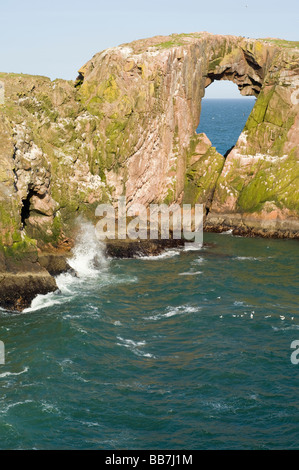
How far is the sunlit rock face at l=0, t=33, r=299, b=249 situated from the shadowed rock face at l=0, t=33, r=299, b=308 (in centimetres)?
13

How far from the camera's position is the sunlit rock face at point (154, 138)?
67.4 m

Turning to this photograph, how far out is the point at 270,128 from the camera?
8431 centimetres

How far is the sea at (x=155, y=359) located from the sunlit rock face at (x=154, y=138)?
849 centimetres

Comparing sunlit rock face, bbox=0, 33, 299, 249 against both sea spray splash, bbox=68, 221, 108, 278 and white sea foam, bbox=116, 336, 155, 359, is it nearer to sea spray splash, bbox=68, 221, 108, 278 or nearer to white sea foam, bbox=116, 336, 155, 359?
sea spray splash, bbox=68, 221, 108, 278

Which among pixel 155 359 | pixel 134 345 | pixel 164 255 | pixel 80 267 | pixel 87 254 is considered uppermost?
pixel 87 254

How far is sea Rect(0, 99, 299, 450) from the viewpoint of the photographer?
1470 inches

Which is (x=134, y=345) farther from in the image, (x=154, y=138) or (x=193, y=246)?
(x=154, y=138)

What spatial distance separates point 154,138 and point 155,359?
39160mm

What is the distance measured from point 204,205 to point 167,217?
19.6 ft

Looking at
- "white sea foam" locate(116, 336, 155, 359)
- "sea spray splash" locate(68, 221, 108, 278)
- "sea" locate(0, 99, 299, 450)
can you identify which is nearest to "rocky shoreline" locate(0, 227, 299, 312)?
"sea spray splash" locate(68, 221, 108, 278)

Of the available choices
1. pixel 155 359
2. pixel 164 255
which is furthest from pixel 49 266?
pixel 155 359

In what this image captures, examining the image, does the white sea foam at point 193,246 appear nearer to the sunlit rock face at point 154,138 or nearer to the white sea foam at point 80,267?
the sunlit rock face at point 154,138

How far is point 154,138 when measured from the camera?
262ft

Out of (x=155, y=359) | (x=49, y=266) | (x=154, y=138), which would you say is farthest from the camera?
(x=154, y=138)
